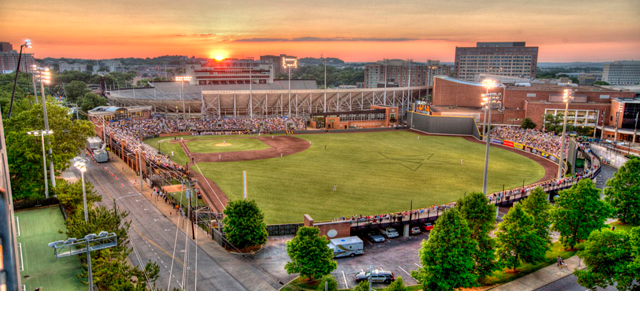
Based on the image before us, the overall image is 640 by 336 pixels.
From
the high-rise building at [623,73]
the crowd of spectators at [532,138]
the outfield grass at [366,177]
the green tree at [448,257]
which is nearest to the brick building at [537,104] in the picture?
the crowd of spectators at [532,138]

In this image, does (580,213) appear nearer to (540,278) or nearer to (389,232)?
(540,278)

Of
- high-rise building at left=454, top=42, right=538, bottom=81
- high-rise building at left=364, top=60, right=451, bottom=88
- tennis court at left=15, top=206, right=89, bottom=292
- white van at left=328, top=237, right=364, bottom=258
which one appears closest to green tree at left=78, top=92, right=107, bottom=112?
tennis court at left=15, top=206, right=89, bottom=292

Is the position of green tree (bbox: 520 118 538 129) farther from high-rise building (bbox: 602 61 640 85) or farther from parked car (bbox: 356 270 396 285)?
parked car (bbox: 356 270 396 285)

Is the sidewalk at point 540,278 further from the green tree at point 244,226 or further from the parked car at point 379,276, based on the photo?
the green tree at point 244,226

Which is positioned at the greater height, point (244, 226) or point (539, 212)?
point (539, 212)

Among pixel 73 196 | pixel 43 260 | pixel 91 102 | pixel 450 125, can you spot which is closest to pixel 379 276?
pixel 43 260

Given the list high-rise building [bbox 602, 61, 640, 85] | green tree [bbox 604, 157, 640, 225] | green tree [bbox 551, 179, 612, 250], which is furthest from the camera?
high-rise building [bbox 602, 61, 640, 85]
